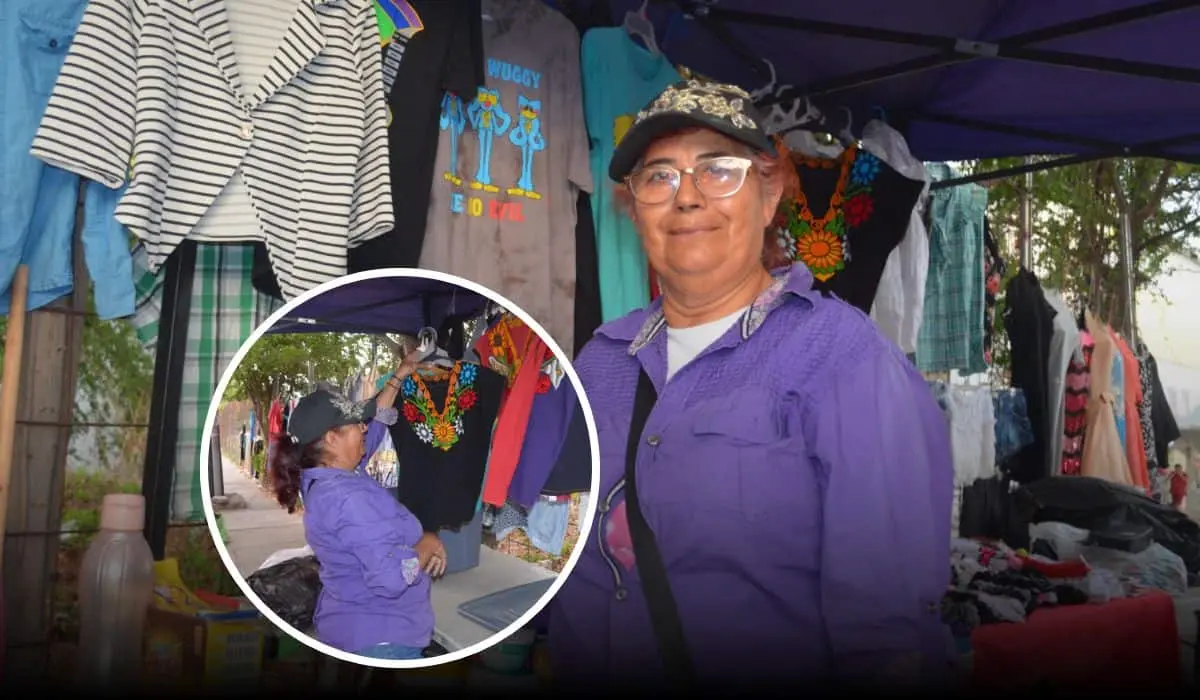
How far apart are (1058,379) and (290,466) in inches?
149

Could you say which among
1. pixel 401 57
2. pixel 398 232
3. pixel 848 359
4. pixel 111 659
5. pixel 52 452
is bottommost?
pixel 111 659

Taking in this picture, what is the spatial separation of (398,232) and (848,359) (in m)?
1.01

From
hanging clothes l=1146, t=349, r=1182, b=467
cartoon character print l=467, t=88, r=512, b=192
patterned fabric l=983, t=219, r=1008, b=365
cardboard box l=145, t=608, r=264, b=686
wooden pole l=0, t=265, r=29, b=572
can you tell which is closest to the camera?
cardboard box l=145, t=608, r=264, b=686

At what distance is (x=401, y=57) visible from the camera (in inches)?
69.8

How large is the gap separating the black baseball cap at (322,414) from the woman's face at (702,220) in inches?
20.0

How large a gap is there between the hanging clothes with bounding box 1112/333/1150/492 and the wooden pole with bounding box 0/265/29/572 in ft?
14.4

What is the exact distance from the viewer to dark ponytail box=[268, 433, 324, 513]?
1.20m

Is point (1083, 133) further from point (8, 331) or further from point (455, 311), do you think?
point (8, 331)

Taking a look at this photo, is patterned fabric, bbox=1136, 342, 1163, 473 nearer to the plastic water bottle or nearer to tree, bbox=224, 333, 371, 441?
tree, bbox=224, 333, 371, 441

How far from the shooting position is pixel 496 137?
1.90m

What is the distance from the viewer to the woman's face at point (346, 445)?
3.93ft

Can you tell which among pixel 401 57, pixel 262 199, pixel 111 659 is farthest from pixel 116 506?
pixel 401 57

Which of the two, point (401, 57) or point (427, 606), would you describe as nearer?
point (427, 606)

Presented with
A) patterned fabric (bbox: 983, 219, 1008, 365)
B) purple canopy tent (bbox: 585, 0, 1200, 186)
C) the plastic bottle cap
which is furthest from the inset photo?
patterned fabric (bbox: 983, 219, 1008, 365)
